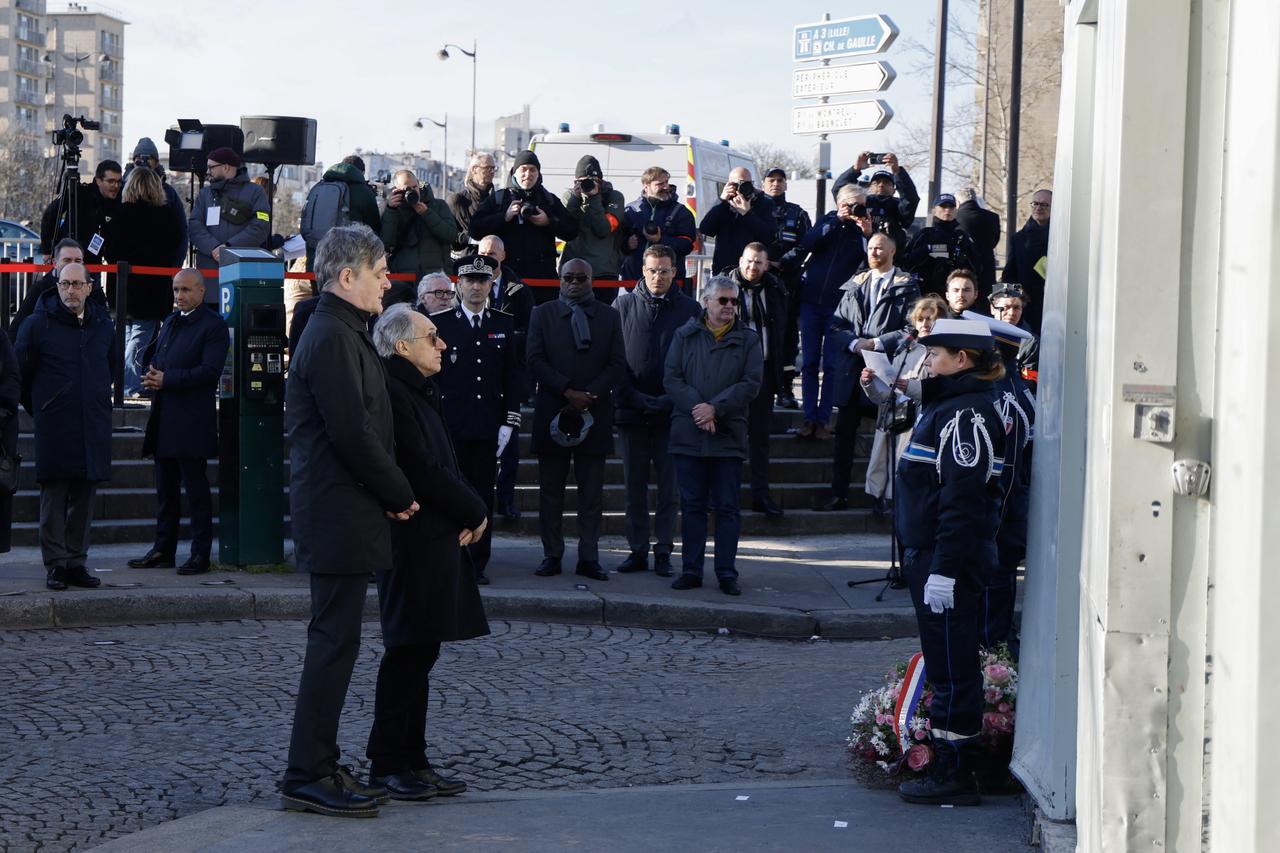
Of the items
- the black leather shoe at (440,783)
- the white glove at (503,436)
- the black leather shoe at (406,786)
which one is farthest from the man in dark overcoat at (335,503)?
the white glove at (503,436)

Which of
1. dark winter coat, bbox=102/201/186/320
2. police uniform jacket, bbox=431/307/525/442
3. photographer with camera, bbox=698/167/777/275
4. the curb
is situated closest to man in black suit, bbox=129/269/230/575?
the curb

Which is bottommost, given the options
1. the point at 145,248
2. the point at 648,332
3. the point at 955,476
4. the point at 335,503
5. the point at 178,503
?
the point at 178,503

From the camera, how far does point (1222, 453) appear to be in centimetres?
311

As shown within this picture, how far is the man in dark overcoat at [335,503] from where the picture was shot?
18.9ft

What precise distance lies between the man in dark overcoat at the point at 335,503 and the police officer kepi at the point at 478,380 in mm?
4533

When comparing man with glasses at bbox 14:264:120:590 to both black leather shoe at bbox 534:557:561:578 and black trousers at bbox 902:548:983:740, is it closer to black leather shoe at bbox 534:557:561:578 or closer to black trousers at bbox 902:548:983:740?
black leather shoe at bbox 534:557:561:578

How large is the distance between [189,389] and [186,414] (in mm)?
172

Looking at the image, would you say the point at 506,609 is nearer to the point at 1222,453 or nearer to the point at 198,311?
the point at 198,311

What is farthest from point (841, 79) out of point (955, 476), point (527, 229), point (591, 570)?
point (955, 476)

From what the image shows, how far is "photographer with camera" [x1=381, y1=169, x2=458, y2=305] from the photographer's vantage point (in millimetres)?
13938

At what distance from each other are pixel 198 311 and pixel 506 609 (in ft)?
9.78

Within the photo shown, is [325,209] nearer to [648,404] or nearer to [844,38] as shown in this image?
[648,404]

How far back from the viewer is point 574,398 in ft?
36.1

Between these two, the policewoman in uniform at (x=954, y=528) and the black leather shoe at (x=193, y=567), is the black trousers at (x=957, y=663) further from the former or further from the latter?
the black leather shoe at (x=193, y=567)
